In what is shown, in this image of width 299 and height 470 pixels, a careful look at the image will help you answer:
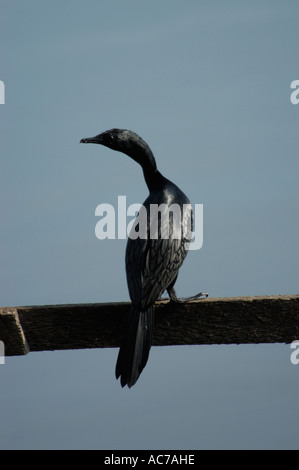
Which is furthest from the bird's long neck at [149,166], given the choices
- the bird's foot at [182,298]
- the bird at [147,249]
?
the bird's foot at [182,298]

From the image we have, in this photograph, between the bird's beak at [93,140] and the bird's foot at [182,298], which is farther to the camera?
the bird's beak at [93,140]

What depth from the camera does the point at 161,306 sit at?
3141mm

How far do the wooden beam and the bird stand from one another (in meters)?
0.12

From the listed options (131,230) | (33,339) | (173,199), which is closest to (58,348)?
(33,339)

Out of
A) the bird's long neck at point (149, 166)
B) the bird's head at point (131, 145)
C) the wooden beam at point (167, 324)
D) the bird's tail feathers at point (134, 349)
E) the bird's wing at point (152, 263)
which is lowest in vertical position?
the bird's tail feathers at point (134, 349)

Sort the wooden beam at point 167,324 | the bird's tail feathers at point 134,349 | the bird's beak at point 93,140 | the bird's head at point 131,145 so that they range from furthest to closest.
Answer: the bird's beak at point 93,140
the bird's head at point 131,145
the wooden beam at point 167,324
the bird's tail feathers at point 134,349

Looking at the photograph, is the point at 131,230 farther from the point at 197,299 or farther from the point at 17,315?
the point at 17,315

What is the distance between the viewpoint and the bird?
9.50ft

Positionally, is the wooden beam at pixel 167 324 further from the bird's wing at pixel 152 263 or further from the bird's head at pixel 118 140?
Result: the bird's head at pixel 118 140

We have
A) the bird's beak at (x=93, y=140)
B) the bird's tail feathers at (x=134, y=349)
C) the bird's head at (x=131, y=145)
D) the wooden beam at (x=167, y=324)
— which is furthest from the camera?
the bird's beak at (x=93, y=140)

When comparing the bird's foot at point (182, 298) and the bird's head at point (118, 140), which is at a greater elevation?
the bird's head at point (118, 140)

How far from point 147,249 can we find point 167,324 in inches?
13.9

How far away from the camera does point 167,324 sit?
10.1ft

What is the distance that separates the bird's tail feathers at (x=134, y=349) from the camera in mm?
2857
